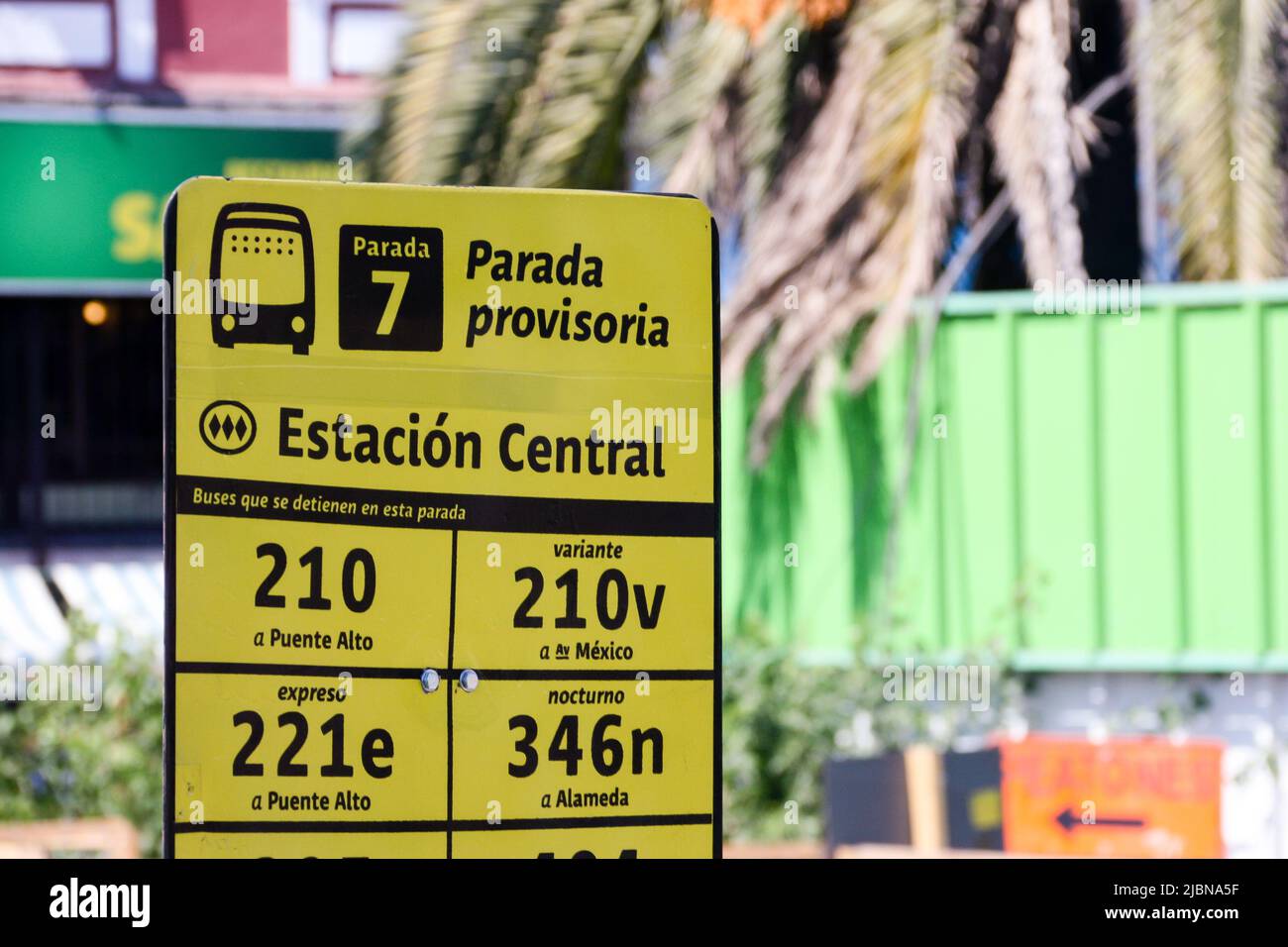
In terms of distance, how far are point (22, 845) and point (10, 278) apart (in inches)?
313

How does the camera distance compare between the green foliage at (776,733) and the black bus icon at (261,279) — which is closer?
the black bus icon at (261,279)

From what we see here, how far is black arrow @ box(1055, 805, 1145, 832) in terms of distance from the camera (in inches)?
230

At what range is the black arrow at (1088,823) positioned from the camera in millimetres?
5852

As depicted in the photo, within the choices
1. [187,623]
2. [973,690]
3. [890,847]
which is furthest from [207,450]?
[973,690]

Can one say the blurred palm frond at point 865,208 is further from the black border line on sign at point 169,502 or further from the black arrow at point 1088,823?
the black border line on sign at point 169,502

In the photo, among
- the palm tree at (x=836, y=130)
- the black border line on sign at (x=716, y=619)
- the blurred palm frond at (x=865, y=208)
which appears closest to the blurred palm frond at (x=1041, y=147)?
the palm tree at (x=836, y=130)

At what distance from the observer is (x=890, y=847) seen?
17.7ft

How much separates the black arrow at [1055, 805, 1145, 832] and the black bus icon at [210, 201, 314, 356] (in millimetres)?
4345

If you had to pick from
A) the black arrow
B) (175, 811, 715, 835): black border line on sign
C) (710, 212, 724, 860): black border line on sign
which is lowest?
the black arrow

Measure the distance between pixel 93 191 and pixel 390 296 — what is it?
10.6 m

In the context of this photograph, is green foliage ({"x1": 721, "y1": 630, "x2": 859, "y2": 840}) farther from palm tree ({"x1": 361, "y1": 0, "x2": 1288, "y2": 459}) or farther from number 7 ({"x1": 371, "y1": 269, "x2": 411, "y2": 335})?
number 7 ({"x1": 371, "y1": 269, "x2": 411, "y2": 335})

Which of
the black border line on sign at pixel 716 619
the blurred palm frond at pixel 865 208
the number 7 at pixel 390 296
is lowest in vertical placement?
the black border line on sign at pixel 716 619

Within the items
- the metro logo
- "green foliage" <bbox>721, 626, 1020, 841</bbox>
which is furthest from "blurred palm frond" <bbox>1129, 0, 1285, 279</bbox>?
the metro logo

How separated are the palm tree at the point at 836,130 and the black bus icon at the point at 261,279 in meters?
5.18
